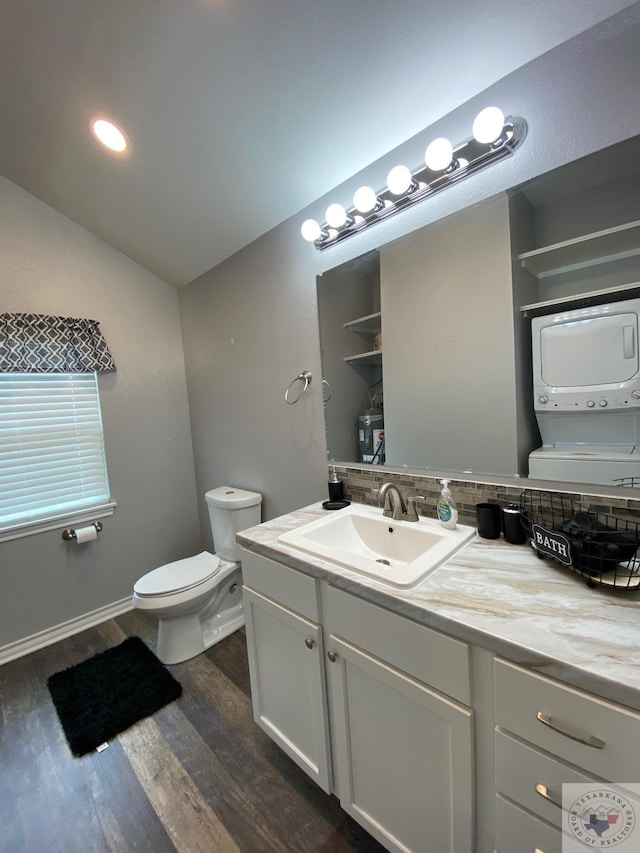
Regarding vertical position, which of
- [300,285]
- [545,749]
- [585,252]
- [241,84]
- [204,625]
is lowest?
[204,625]

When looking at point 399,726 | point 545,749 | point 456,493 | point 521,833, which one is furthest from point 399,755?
point 456,493

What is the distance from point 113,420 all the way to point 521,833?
102 inches

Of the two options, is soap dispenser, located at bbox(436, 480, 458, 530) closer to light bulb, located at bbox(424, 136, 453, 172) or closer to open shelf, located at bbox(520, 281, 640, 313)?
open shelf, located at bbox(520, 281, 640, 313)

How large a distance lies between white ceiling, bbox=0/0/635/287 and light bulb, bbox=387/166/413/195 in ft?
0.55

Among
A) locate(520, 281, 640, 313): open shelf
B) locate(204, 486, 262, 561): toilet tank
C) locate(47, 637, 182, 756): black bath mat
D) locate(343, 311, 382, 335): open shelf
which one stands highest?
locate(343, 311, 382, 335): open shelf

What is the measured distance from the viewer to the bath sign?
892mm

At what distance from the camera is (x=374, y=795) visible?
40.8 inches

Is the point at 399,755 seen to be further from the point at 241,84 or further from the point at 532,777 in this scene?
the point at 241,84

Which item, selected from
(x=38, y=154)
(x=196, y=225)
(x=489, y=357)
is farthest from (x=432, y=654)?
(x=38, y=154)

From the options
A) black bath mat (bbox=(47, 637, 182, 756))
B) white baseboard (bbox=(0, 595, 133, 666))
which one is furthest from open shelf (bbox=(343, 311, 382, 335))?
white baseboard (bbox=(0, 595, 133, 666))

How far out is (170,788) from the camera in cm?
134

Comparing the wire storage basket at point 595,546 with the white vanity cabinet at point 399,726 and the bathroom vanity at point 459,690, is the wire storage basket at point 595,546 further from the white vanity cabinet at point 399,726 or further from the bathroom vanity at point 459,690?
the white vanity cabinet at point 399,726

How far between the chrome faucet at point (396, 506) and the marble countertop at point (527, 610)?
0.93 feet

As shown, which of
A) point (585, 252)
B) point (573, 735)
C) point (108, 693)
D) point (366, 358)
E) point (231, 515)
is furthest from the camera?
point (231, 515)
